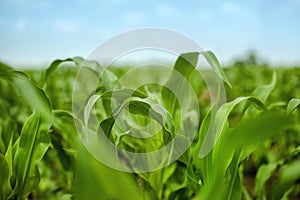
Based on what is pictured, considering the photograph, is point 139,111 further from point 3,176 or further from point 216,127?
point 3,176

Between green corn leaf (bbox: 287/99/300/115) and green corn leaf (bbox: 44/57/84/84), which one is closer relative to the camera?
green corn leaf (bbox: 287/99/300/115)

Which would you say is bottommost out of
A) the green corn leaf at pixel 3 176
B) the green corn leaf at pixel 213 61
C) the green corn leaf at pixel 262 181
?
the green corn leaf at pixel 262 181

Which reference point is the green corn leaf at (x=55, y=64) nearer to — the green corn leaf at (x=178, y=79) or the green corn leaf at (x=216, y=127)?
the green corn leaf at (x=178, y=79)

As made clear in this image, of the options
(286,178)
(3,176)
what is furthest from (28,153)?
(286,178)

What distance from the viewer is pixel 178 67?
2.90 feet

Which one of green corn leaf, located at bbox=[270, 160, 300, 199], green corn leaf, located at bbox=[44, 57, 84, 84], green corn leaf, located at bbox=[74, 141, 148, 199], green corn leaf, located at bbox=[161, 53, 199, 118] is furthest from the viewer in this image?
green corn leaf, located at bbox=[44, 57, 84, 84]

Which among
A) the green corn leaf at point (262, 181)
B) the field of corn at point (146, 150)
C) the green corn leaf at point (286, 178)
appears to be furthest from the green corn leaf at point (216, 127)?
the green corn leaf at point (262, 181)

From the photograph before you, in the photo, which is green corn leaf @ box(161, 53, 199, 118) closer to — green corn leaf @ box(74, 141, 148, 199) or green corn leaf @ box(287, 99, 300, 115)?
green corn leaf @ box(287, 99, 300, 115)

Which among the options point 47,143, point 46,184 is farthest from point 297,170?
point 46,184

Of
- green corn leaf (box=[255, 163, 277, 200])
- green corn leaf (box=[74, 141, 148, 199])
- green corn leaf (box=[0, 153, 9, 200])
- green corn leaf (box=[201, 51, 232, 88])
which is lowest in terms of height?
green corn leaf (box=[255, 163, 277, 200])

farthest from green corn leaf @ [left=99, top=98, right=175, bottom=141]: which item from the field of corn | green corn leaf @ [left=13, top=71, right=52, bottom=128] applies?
green corn leaf @ [left=13, top=71, right=52, bottom=128]

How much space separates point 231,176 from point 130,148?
0.29 metres

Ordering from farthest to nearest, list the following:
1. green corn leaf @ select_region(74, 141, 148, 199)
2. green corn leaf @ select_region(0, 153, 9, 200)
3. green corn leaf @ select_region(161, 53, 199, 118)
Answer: green corn leaf @ select_region(161, 53, 199, 118) < green corn leaf @ select_region(0, 153, 9, 200) < green corn leaf @ select_region(74, 141, 148, 199)

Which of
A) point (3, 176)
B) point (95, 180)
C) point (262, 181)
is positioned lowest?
point (262, 181)
